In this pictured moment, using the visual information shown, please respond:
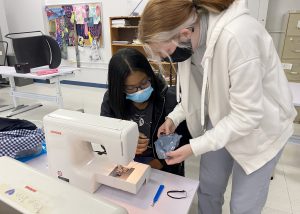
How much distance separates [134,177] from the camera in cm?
94

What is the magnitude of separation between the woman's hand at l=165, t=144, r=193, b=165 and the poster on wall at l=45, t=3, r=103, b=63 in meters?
4.45

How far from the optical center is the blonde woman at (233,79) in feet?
2.56

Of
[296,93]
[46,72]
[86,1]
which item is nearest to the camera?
[296,93]

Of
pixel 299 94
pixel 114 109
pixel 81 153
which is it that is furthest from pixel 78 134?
pixel 299 94

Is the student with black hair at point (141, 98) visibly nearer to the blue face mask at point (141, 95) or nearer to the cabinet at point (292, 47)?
the blue face mask at point (141, 95)

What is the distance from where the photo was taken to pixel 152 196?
930mm

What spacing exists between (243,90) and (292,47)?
2.91 meters

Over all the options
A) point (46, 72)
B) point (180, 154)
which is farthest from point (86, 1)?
Answer: point (180, 154)

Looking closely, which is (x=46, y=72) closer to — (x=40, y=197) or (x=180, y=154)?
(x=180, y=154)

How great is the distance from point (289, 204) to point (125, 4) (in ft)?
13.5

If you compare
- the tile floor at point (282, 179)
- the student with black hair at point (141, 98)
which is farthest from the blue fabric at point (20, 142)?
the tile floor at point (282, 179)

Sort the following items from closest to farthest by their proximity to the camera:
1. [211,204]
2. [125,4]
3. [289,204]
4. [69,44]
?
[211,204] < [289,204] < [125,4] < [69,44]

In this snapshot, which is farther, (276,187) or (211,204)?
(276,187)

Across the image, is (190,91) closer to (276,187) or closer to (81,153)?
(81,153)
